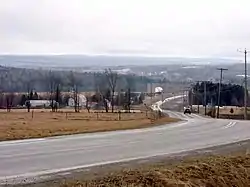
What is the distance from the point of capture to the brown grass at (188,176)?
1132 centimetres

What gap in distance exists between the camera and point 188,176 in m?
12.6

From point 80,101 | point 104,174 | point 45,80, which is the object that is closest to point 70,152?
point 104,174

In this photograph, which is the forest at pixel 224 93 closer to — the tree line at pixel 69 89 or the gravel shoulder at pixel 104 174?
the tree line at pixel 69 89

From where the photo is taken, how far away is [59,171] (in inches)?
580

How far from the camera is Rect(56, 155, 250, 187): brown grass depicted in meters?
11.3

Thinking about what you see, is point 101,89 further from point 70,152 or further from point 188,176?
point 188,176

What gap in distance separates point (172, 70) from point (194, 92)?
65664mm

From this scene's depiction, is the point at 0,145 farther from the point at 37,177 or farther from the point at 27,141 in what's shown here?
the point at 37,177

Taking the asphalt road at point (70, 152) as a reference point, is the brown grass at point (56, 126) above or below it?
below

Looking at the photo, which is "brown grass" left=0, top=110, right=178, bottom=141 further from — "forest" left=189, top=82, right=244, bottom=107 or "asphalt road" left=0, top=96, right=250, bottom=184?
"forest" left=189, top=82, right=244, bottom=107

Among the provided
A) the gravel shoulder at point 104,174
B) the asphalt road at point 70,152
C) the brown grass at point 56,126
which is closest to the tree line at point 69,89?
the brown grass at point 56,126

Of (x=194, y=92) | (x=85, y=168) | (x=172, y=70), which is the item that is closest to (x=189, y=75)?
(x=172, y=70)

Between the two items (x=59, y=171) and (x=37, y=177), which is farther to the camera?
(x=59, y=171)

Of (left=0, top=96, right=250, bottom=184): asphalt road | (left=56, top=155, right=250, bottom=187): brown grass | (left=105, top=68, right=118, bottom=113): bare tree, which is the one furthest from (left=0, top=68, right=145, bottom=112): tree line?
(left=56, top=155, right=250, bottom=187): brown grass
